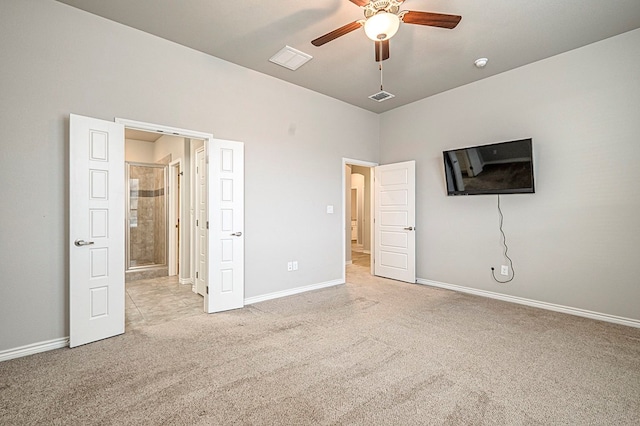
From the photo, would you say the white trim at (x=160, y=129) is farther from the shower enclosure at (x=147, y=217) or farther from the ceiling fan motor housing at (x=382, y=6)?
the shower enclosure at (x=147, y=217)

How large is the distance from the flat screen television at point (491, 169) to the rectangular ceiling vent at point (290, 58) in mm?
2406

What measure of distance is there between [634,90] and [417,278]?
136 inches

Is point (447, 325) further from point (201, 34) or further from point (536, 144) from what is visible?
point (201, 34)

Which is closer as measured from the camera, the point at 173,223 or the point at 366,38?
the point at 366,38

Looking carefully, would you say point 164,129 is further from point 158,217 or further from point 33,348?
point 158,217

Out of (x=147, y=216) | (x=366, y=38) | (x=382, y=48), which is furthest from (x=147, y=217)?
(x=382, y=48)

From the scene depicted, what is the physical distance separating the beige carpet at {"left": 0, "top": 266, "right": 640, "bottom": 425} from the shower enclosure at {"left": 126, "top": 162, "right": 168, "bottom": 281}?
3146 mm

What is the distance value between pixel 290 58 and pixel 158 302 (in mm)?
3590

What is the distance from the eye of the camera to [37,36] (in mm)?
2553

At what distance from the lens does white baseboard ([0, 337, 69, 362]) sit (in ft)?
7.90

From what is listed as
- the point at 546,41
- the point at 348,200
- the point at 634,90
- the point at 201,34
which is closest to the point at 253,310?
the point at 201,34

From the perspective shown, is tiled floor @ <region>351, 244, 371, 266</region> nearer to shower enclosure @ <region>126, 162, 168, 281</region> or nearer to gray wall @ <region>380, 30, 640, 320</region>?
gray wall @ <region>380, 30, 640, 320</region>

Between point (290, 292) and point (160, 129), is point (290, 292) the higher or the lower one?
the lower one

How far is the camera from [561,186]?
3.52 metres
